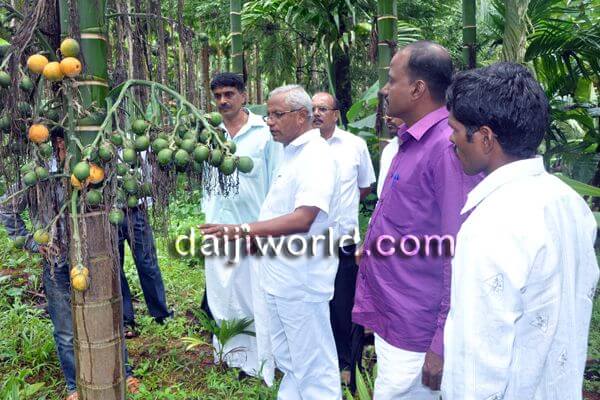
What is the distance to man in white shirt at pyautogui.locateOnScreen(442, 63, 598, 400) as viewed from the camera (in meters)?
1.30

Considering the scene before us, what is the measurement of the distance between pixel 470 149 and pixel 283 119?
1.51 m

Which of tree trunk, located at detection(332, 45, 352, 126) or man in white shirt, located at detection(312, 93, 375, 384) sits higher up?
tree trunk, located at detection(332, 45, 352, 126)

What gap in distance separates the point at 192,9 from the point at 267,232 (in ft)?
26.4

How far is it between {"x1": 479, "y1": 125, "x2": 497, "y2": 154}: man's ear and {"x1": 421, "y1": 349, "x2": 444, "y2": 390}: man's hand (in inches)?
29.3

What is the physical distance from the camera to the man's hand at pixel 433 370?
187cm

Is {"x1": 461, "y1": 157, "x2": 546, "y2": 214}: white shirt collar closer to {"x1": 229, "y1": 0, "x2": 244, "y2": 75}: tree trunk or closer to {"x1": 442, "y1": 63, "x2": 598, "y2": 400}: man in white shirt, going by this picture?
{"x1": 442, "y1": 63, "x2": 598, "y2": 400}: man in white shirt

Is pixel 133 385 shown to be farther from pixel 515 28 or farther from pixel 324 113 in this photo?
pixel 515 28

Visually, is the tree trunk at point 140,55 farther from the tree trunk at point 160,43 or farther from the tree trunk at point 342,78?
the tree trunk at point 342,78

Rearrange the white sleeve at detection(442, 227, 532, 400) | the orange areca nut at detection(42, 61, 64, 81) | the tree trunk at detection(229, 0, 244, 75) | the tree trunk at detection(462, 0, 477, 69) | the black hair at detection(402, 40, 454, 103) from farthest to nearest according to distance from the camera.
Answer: the tree trunk at detection(229, 0, 244, 75) < the tree trunk at detection(462, 0, 477, 69) < the black hair at detection(402, 40, 454, 103) < the orange areca nut at detection(42, 61, 64, 81) < the white sleeve at detection(442, 227, 532, 400)

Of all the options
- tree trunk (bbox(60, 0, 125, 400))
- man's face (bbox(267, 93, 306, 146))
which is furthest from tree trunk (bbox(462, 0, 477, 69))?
tree trunk (bbox(60, 0, 125, 400))

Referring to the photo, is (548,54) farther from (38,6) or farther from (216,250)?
(38,6)

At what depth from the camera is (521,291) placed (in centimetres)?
132

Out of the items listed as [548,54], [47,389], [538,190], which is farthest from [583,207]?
[548,54]

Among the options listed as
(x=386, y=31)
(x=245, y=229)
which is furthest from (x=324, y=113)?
(x=245, y=229)
